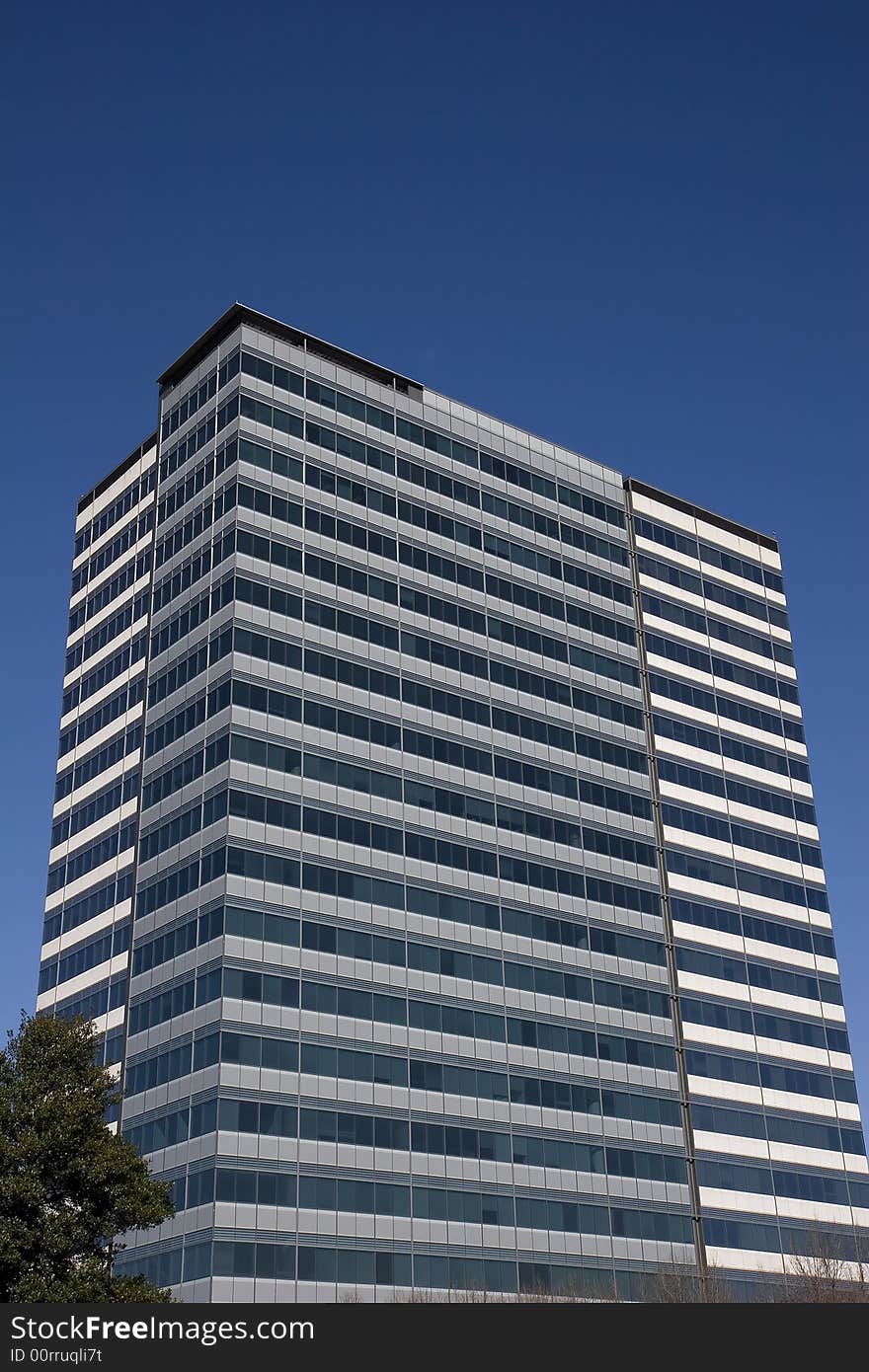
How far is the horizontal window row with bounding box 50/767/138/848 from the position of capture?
3738 inches

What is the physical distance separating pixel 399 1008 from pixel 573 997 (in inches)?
570

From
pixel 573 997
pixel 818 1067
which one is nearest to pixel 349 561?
pixel 573 997

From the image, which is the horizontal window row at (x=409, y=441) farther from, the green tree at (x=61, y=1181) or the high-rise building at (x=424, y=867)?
the green tree at (x=61, y=1181)

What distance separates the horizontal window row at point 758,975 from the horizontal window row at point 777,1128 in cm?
895

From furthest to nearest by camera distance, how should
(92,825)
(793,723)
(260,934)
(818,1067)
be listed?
1. (793,723)
2. (818,1067)
3. (92,825)
4. (260,934)

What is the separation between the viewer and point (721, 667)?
386 ft

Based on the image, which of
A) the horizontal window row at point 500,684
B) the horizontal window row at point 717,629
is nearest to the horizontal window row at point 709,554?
the horizontal window row at point 717,629

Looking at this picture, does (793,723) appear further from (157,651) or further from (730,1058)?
(157,651)

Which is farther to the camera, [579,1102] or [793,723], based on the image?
[793,723]

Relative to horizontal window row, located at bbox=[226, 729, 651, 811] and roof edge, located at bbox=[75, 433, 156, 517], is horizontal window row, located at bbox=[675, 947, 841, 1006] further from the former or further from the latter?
roof edge, located at bbox=[75, 433, 156, 517]

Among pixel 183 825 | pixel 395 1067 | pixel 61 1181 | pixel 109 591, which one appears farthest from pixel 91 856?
pixel 61 1181

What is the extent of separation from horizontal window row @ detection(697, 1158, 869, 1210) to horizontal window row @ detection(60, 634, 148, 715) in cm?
4896
